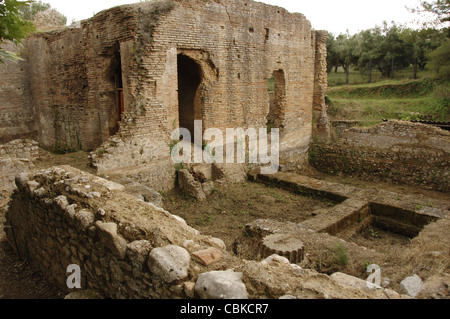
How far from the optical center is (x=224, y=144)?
9.94 meters

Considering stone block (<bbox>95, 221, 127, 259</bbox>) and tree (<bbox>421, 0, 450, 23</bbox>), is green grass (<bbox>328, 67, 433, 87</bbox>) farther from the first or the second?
stone block (<bbox>95, 221, 127, 259</bbox>)

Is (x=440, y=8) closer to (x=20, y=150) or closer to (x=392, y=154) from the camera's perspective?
(x=392, y=154)

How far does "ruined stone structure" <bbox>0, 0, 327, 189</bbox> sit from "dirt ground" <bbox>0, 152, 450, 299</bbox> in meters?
1.39

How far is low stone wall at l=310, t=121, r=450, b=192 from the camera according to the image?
10352 mm

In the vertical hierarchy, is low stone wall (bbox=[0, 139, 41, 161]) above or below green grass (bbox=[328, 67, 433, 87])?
below

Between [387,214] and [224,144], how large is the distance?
4533mm

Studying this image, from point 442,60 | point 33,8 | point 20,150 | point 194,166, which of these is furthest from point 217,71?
point 33,8

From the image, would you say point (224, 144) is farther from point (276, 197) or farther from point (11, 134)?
point (11, 134)

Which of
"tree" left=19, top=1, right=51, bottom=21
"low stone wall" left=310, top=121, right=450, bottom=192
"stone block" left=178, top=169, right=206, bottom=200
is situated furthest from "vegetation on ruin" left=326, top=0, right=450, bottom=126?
"tree" left=19, top=1, right=51, bottom=21

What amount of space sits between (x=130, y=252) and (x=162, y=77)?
5.96 meters

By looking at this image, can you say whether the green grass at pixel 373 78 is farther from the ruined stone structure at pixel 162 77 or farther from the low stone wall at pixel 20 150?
the low stone wall at pixel 20 150

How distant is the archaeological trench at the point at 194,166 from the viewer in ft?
9.89

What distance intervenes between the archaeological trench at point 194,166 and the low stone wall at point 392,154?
39 mm

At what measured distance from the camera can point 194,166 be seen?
30.5 feet
